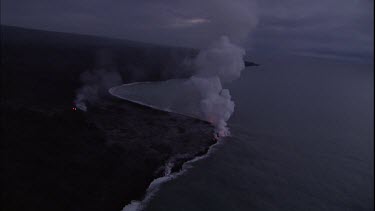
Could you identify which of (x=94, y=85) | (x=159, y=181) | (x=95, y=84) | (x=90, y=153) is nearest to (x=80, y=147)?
(x=90, y=153)

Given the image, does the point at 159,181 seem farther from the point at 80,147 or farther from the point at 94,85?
the point at 94,85

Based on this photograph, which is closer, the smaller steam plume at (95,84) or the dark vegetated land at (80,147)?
the dark vegetated land at (80,147)

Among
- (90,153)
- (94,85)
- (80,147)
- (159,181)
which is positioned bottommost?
(159,181)

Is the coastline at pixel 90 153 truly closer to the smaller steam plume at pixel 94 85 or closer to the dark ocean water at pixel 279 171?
the dark ocean water at pixel 279 171

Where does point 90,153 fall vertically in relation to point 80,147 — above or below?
below

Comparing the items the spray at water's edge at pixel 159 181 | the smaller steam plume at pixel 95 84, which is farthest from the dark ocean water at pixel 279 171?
the smaller steam plume at pixel 95 84

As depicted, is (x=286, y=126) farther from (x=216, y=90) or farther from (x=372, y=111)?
(x=372, y=111)

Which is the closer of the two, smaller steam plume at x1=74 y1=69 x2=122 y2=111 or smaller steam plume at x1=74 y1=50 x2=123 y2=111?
smaller steam plume at x1=74 y1=69 x2=122 y2=111

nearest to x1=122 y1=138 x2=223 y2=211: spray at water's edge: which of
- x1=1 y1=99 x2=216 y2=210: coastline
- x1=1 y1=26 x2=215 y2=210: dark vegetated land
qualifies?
x1=1 y1=99 x2=216 y2=210: coastline

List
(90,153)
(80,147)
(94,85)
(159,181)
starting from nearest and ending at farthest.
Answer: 1. (159,181)
2. (90,153)
3. (80,147)
4. (94,85)

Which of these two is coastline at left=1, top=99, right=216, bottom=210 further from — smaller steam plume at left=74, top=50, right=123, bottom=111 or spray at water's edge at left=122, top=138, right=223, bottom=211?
smaller steam plume at left=74, top=50, right=123, bottom=111

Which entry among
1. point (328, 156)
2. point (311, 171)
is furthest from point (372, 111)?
point (311, 171)
